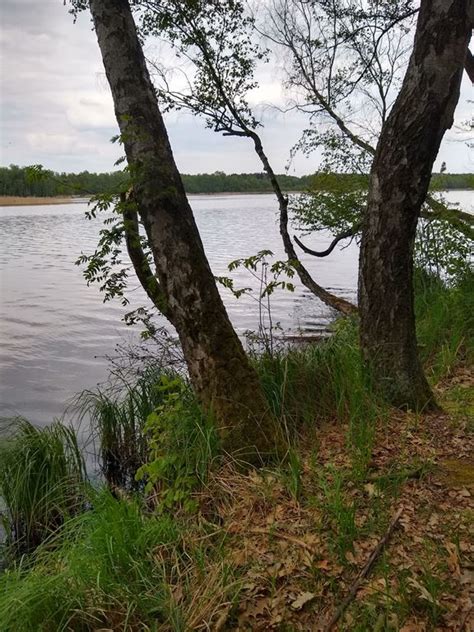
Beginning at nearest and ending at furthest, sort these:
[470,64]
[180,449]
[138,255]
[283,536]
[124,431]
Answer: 1. [283,536]
2. [180,449]
3. [138,255]
4. [124,431]
5. [470,64]

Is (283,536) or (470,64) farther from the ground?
(470,64)

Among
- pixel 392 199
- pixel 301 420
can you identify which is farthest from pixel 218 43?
Answer: pixel 301 420

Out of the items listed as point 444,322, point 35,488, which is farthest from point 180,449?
point 444,322

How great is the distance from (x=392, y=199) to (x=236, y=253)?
1937cm

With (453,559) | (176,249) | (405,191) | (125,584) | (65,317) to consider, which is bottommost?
(65,317)

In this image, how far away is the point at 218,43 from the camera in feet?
28.5

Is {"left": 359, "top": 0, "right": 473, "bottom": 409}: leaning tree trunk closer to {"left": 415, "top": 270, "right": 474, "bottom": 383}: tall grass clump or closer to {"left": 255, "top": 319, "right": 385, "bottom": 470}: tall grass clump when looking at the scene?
{"left": 255, "top": 319, "right": 385, "bottom": 470}: tall grass clump

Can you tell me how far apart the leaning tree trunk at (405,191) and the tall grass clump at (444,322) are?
121cm

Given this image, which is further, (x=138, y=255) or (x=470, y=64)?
(x=470, y=64)

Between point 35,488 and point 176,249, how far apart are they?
2638mm

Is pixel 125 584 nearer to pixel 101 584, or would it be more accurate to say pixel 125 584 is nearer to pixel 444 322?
pixel 101 584

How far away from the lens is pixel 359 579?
8.10ft

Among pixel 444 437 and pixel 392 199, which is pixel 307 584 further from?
pixel 392 199

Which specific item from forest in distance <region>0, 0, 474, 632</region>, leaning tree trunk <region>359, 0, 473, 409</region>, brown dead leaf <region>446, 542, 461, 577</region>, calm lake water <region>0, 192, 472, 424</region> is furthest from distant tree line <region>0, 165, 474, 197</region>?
brown dead leaf <region>446, 542, 461, 577</region>
